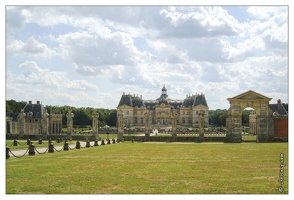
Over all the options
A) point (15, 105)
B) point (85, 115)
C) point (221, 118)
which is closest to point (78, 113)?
point (85, 115)

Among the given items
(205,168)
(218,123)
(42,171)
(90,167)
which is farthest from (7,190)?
(218,123)

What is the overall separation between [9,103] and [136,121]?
171 ft

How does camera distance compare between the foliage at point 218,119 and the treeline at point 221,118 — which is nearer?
the treeline at point 221,118

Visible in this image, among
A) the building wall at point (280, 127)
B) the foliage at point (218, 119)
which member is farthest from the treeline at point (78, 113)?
the building wall at point (280, 127)

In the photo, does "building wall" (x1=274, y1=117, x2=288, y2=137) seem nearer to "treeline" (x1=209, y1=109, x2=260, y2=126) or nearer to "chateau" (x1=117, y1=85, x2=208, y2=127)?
"treeline" (x1=209, y1=109, x2=260, y2=126)

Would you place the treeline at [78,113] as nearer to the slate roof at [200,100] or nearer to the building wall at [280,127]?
the slate roof at [200,100]

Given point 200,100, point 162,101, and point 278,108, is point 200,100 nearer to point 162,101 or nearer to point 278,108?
point 162,101

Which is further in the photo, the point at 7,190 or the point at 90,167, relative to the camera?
the point at 90,167

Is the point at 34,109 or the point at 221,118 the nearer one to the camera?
the point at 34,109

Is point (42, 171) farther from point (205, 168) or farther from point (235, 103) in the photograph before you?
point (235, 103)

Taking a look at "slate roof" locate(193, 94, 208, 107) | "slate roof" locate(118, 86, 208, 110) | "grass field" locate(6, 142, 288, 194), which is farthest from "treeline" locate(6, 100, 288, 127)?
"grass field" locate(6, 142, 288, 194)

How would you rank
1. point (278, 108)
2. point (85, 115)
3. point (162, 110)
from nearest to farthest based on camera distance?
point (278, 108)
point (85, 115)
point (162, 110)

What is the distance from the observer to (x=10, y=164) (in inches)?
713

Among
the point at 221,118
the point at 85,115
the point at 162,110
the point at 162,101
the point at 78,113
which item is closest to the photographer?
the point at 85,115
